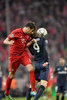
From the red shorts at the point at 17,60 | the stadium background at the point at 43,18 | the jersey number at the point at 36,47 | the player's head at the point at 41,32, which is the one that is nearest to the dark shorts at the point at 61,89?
the jersey number at the point at 36,47

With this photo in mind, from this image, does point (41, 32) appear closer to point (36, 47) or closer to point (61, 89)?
point (36, 47)

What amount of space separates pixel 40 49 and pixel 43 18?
929 cm

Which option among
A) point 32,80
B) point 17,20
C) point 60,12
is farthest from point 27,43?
point 60,12

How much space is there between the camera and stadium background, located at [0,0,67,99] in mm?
15711

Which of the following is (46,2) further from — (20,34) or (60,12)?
(20,34)

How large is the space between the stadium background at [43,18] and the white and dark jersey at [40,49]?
24.9ft

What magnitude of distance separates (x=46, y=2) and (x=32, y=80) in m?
10.6

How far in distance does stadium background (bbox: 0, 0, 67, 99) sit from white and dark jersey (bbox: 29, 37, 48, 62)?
759 cm

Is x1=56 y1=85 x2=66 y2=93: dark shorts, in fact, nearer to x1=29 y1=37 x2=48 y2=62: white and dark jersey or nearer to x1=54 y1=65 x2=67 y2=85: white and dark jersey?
x1=54 y1=65 x2=67 y2=85: white and dark jersey

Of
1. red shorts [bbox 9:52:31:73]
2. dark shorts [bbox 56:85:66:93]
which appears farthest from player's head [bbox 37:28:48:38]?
dark shorts [bbox 56:85:66:93]

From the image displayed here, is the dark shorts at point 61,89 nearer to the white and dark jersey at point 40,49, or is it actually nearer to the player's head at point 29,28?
the white and dark jersey at point 40,49

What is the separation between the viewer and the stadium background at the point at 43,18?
51.5ft

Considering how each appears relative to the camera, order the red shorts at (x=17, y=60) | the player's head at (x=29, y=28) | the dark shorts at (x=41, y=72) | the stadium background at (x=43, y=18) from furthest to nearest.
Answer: the stadium background at (x=43, y=18)
the dark shorts at (x=41, y=72)
the red shorts at (x=17, y=60)
the player's head at (x=29, y=28)

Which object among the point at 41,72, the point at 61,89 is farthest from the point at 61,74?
the point at 41,72
